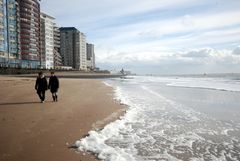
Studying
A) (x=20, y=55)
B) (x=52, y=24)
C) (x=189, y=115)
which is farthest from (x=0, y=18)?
(x=189, y=115)

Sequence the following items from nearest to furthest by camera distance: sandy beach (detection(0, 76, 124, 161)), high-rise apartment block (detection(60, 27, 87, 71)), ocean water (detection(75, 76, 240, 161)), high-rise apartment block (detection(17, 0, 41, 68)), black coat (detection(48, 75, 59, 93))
A: sandy beach (detection(0, 76, 124, 161)) → ocean water (detection(75, 76, 240, 161)) → black coat (detection(48, 75, 59, 93)) → high-rise apartment block (detection(17, 0, 41, 68)) → high-rise apartment block (detection(60, 27, 87, 71))

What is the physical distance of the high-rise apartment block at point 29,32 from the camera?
9250 centimetres

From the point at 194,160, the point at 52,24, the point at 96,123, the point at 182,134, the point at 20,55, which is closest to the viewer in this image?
the point at 194,160

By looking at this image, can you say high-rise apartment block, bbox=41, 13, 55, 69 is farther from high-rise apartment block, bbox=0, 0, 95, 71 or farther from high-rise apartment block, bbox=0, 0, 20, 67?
high-rise apartment block, bbox=0, 0, 20, 67

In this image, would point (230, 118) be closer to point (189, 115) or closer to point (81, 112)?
point (189, 115)

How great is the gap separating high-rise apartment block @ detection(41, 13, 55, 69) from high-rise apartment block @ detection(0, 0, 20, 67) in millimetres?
26818

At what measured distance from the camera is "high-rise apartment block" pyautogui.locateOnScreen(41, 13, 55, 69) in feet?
390

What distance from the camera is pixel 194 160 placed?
5.87 m

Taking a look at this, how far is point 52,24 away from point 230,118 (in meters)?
127

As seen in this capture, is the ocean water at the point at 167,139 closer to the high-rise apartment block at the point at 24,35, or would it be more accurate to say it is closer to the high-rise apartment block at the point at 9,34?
the high-rise apartment block at the point at 24,35

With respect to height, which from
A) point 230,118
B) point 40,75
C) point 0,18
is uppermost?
point 0,18

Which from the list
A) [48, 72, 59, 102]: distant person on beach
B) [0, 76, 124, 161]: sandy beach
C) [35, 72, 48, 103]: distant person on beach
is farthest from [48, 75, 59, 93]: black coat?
[0, 76, 124, 161]: sandy beach

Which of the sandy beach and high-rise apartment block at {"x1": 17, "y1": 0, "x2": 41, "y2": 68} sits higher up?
high-rise apartment block at {"x1": 17, "y1": 0, "x2": 41, "y2": 68}

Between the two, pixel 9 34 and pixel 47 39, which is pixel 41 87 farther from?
pixel 47 39
